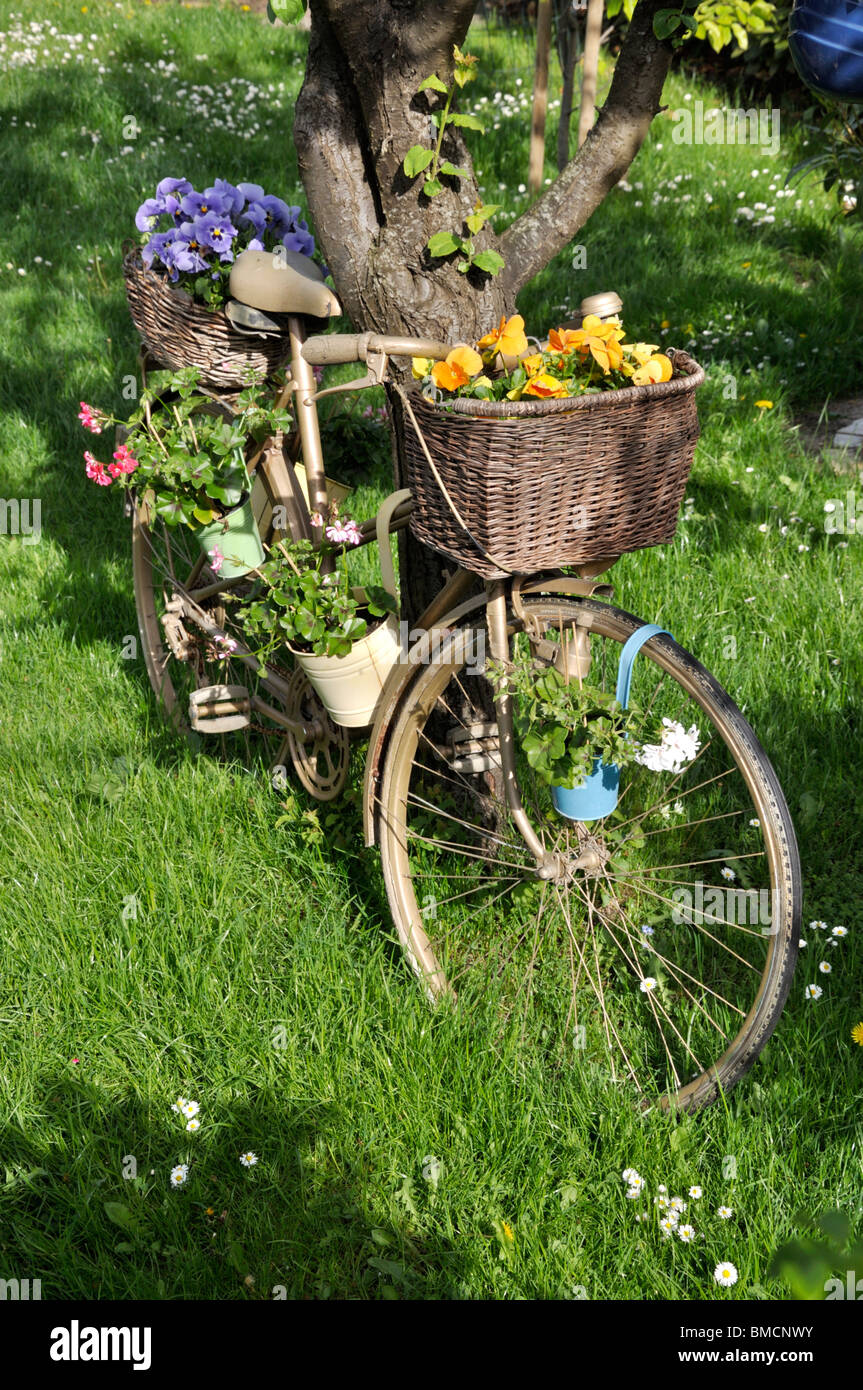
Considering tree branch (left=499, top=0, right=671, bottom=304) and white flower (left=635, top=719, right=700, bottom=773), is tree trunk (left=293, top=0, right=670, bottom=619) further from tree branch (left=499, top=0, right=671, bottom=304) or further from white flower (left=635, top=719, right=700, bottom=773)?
white flower (left=635, top=719, right=700, bottom=773)

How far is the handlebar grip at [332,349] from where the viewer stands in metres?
2.19

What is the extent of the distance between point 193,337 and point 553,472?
1243mm

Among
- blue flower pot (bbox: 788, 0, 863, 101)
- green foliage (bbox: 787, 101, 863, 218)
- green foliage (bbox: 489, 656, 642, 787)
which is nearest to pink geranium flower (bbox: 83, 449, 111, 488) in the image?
green foliage (bbox: 489, 656, 642, 787)

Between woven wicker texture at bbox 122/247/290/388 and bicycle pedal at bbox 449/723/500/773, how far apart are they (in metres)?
1.00

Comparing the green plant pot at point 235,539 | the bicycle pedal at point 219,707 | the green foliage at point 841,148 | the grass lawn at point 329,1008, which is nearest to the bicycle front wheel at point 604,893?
the grass lawn at point 329,1008

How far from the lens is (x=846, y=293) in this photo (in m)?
5.32

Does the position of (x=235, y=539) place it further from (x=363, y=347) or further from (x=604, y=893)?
(x=604, y=893)

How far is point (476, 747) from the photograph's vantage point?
2635mm

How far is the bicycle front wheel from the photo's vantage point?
2066mm

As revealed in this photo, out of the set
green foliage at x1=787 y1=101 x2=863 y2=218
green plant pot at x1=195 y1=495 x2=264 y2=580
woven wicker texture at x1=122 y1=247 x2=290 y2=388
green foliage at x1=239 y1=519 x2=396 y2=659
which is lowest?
green foliage at x1=239 y1=519 x2=396 y2=659

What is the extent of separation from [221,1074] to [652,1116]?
0.88 meters

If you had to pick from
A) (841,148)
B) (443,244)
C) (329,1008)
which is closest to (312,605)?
(443,244)
